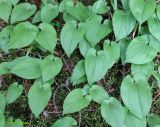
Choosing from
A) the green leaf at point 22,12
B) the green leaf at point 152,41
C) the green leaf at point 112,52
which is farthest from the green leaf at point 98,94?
the green leaf at point 22,12

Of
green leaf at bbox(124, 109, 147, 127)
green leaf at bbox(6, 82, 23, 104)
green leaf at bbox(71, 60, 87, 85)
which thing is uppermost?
green leaf at bbox(71, 60, 87, 85)

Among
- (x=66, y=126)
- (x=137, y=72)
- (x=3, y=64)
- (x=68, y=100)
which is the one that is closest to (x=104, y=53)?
(x=137, y=72)

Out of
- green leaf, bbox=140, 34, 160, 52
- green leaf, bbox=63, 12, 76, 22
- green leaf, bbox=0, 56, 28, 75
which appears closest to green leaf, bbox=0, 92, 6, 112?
green leaf, bbox=0, 56, 28, 75

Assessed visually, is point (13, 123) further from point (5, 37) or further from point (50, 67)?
point (5, 37)

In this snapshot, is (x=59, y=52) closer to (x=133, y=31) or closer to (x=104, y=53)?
(x=104, y=53)

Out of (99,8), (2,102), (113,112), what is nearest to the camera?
(113,112)

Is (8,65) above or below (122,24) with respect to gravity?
below

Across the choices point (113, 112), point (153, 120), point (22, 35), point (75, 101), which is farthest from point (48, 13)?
point (153, 120)

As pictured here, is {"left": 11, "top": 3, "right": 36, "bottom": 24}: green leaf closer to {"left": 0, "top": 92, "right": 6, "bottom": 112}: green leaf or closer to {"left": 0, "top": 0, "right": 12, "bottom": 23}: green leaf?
{"left": 0, "top": 0, "right": 12, "bottom": 23}: green leaf
